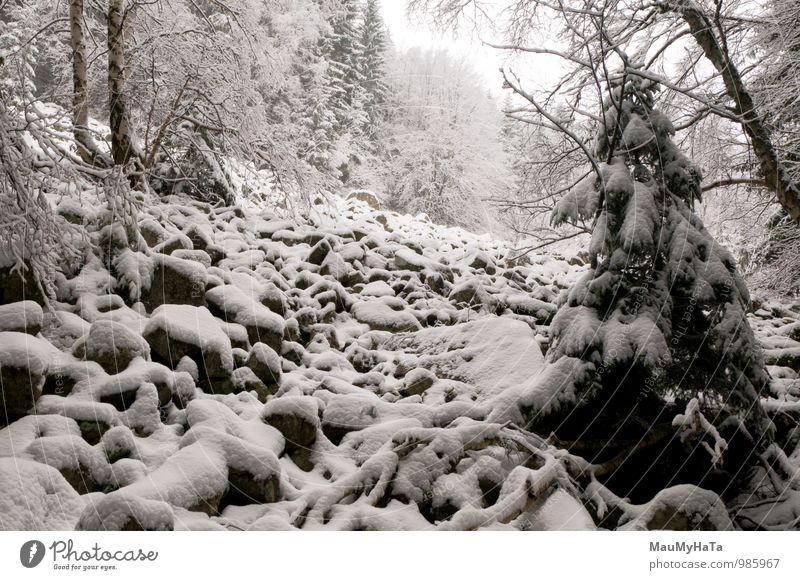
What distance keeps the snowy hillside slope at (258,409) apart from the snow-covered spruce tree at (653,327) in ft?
0.96

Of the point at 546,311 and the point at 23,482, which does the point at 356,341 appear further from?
the point at 23,482

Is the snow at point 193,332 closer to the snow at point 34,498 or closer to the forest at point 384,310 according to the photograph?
the forest at point 384,310

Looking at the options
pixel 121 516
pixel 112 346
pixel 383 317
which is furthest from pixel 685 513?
pixel 383 317

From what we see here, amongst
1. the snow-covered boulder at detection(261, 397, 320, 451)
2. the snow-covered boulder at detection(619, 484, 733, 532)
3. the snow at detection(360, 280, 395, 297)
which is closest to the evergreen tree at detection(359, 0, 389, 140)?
the snow at detection(360, 280, 395, 297)

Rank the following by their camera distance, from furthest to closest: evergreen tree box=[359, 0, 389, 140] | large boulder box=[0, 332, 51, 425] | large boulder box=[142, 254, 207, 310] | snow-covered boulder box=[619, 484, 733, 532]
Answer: evergreen tree box=[359, 0, 389, 140], large boulder box=[142, 254, 207, 310], large boulder box=[0, 332, 51, 425], snow-covered boulder box=[619, 484, 733, 532]

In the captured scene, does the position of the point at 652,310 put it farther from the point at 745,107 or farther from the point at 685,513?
the point at 745,107

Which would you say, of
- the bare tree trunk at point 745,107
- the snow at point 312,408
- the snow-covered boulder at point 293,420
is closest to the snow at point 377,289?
the snow at point 312,408

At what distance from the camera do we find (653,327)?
2412 mm

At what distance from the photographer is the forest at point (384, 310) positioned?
2.29m

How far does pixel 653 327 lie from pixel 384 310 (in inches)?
132

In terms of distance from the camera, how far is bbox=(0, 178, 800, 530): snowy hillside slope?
2.12 meters

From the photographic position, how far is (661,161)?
2.80 m

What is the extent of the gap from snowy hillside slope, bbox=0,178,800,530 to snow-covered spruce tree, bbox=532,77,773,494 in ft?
0.96

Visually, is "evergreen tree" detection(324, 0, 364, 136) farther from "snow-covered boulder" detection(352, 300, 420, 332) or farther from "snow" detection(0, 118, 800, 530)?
"snow" detection(0, 118, 800, 530)
